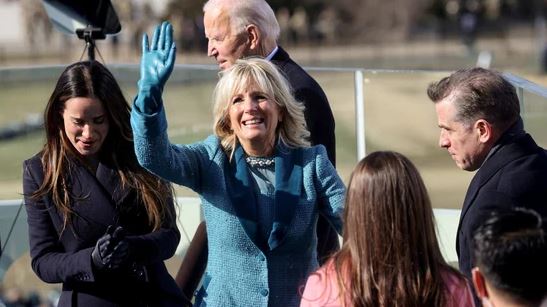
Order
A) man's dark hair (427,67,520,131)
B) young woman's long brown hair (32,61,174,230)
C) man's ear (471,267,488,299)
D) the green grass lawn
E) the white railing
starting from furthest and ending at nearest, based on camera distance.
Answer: the green grass lawn
the white railing
young woman's long brown hair (32,61,174,230)
man's dark hair (427,67,520,131)
man's ear (471,267,488,299)

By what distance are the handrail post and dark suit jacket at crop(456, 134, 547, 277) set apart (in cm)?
236

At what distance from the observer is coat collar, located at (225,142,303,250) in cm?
414

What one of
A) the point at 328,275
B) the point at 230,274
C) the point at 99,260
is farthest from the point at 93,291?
the point at 328,275

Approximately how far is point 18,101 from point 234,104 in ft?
37.1

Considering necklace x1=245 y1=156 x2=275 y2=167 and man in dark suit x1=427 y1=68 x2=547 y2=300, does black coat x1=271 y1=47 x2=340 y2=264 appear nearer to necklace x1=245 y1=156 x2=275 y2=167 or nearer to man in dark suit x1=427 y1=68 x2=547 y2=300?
man in dark suit x1=427 y1=68 x2=547 y2=300

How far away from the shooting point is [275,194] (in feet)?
13.6

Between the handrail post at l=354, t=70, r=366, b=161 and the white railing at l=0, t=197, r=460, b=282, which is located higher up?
the handrail post at l=354, t=70, r=366, b=161

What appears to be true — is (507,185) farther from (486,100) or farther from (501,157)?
(486,100)

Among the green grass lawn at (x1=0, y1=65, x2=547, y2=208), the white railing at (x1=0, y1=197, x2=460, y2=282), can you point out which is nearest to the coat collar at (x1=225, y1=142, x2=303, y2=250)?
the white railing at (x1=0, y1=197, x2=460, y2=282)

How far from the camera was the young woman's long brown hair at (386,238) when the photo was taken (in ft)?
11.0

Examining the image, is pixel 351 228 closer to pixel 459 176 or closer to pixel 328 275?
pixel 328 275

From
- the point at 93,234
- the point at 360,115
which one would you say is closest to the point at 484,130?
the point at 93,234

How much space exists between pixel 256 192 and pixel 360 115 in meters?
2.70

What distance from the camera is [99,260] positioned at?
419cm
